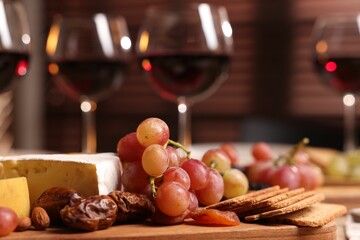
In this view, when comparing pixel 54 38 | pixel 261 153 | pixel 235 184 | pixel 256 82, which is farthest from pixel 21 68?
pixel 256 82

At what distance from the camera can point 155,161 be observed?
0.74m

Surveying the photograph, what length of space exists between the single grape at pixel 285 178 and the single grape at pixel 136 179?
0.85ft

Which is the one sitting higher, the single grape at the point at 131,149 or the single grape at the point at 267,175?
the single grape at the point at 131,149

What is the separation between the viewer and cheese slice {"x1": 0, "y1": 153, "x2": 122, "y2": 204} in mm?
758

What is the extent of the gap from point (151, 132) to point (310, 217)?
0.58 feet

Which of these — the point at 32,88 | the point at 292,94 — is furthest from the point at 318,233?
the point at 32,88

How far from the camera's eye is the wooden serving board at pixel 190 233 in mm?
659

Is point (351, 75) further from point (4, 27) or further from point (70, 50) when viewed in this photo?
point (4, 27)

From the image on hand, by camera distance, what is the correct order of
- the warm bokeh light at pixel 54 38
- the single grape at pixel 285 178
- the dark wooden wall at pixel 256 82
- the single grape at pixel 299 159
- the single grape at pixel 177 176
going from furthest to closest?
1. the dark wooden wall at pixel 256 82
2. the warm bokeh light at pixel 54 38
3. the single grape at pixel 299 159
4. the single grape at pixel 285 178
5. the single grape at pixel 177 176

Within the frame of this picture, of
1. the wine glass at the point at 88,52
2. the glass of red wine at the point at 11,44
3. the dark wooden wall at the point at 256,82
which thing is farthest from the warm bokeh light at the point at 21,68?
the dark wooden wall at the point at 256,82

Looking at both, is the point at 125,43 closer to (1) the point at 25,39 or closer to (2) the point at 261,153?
(1) the point at 25,39

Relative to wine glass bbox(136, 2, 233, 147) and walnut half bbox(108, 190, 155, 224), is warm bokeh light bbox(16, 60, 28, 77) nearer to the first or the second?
wine glass bbox(136, 2, 233, 147)

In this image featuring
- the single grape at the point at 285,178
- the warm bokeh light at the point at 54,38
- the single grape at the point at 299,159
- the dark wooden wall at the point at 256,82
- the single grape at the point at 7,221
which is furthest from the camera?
the dark wooden wall at the point at 256,82

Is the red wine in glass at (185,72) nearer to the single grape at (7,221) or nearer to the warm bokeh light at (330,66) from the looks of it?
the warm bokeh light at (330,66)
